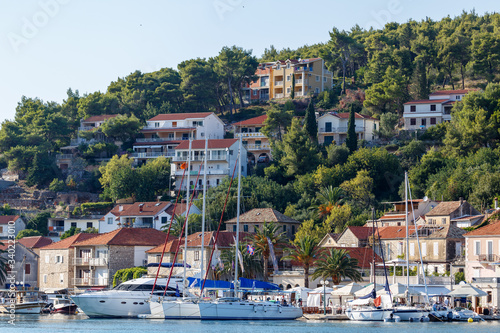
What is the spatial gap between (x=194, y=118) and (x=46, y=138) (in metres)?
23.5

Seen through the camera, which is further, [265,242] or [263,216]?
[263,216]

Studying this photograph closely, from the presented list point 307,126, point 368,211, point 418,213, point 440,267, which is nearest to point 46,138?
point 307,126

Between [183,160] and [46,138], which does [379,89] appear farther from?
[46,138]

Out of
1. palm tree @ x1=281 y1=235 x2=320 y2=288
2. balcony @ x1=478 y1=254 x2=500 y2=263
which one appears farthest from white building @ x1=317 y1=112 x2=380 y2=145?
balcony @ x1=478 y1=254 x2=500 y2=263

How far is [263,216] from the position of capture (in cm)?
9125

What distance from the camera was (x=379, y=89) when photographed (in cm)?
11806

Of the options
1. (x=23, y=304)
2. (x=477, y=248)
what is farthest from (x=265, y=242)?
(x=23, y=304)

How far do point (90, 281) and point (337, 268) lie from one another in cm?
2507

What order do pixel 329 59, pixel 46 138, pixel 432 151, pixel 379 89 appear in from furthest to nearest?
pixel 329 59 → pixel 46 138 → pixel 379 89 → pixel 432 151

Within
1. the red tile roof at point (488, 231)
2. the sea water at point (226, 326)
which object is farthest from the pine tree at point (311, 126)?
the sea water at point (226, 326)

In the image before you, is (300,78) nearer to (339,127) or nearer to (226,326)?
(339,127)

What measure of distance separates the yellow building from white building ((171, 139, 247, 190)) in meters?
25.7

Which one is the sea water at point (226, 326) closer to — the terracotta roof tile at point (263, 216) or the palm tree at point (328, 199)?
the terracotta roof tile at point (263, 216)

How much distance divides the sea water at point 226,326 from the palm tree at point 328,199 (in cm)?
3118
